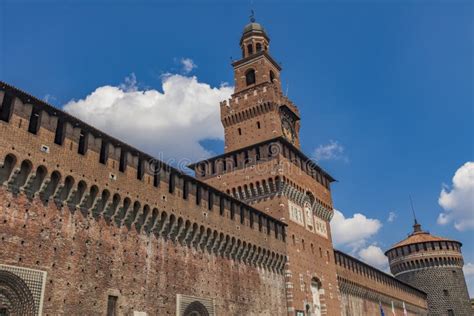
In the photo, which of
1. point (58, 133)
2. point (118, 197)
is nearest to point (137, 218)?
point (118, 197)

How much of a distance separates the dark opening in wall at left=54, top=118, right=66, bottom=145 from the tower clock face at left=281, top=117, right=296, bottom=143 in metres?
21.9

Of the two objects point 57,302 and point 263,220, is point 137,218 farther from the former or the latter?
point 263,220

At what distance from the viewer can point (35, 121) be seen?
16.9 meters

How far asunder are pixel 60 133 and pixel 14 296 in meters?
6.40

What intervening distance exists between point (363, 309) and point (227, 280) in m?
23.3

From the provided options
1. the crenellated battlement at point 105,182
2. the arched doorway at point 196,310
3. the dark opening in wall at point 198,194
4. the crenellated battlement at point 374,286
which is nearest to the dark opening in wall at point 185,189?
the crenellated battlement at point 105,182

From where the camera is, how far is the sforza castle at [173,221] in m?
15.6

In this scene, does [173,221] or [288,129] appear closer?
[173,221]

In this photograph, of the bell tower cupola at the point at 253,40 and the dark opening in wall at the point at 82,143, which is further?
the bell tower cupola at the point at 253,40

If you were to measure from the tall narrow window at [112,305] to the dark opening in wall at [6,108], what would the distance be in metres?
7.91

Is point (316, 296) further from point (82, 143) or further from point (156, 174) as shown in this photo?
point (82, 143)

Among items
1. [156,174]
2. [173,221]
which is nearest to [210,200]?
[173,221]

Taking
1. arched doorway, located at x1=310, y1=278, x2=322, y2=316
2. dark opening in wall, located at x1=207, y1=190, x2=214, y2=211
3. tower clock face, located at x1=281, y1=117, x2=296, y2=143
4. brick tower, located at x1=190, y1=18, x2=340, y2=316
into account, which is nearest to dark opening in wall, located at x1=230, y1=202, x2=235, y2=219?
brick tower, located at x1=190, y1=18, x2=340, y2=316

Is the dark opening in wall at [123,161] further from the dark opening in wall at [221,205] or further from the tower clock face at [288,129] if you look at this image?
the tower clock face at [288,129]
